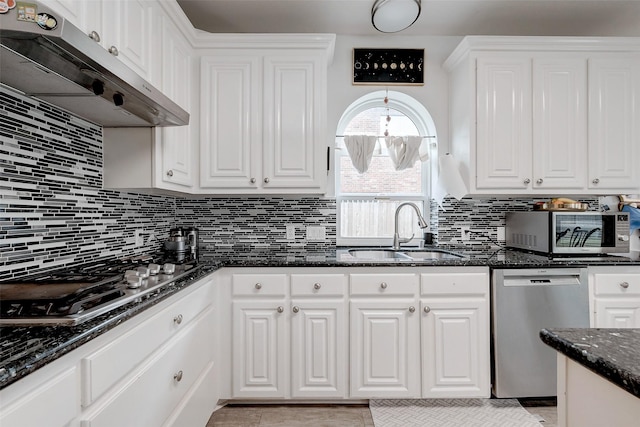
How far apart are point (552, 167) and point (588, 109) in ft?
1.50

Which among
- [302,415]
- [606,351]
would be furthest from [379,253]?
[606,351]

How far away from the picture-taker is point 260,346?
1.91 m

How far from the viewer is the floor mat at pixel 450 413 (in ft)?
5.97

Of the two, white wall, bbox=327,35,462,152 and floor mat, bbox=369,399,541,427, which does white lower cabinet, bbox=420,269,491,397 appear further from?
white wall, bbox=327,35,462,152

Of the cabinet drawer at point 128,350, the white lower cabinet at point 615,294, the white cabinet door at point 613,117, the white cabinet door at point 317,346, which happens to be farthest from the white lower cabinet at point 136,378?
the white cabinet door at point 613,117

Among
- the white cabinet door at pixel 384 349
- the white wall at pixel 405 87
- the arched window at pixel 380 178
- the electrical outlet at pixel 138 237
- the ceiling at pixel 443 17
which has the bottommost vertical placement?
the white cabinet door at pixel 384 349

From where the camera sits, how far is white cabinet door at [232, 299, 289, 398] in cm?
191

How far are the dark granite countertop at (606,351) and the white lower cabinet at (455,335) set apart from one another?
3.90 ft

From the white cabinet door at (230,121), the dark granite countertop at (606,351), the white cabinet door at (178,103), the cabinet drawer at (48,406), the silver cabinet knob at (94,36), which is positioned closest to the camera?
the dark granite countertop at (606,351)

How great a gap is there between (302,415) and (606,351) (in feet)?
5.59

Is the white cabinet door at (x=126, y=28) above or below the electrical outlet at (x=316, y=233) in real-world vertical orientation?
above

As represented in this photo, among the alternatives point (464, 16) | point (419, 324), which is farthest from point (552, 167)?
point (419, 324)

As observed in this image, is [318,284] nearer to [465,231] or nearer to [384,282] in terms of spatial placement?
[384,282]

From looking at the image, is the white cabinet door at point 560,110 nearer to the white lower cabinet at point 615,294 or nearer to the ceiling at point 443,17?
the ceiling at point 443,17
